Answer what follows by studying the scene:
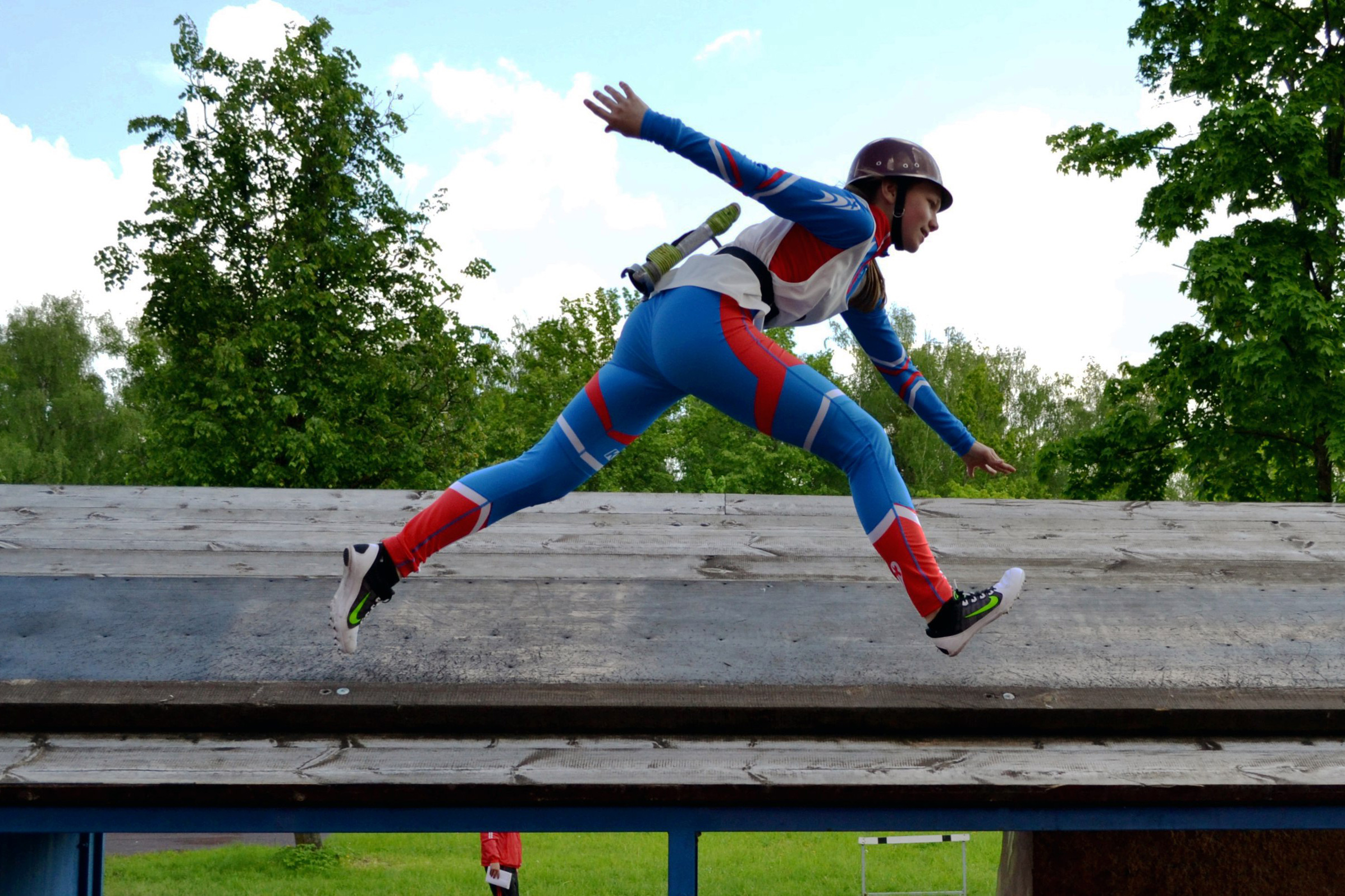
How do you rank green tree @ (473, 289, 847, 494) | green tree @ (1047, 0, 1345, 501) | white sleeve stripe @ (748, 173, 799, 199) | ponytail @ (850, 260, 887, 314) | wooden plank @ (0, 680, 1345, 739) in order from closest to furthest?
wooden plank @ (0, 680, 1345, 739)
white sleeve stripe @ (748, 173, 799, 199)
ponytail @ (850, 260, 887, 314)
green tree @ (1047, 0, 1345, 501)
green tree @ (473, 289, 847, 494)

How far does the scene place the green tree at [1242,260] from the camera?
532 inches

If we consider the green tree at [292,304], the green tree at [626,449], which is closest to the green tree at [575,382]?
the green tree at [626,449]

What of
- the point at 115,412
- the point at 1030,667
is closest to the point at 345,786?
the point at 1030,667

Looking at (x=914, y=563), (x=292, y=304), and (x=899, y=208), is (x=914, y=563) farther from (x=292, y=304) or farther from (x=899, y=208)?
(x=292, y=304)

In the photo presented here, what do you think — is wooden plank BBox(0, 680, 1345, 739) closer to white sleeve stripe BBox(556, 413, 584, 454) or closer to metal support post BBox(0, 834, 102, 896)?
metal support post BBox(0, 834, 102, 896)

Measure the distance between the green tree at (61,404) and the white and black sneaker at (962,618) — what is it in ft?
110

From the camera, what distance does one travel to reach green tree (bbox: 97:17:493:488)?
16531mm

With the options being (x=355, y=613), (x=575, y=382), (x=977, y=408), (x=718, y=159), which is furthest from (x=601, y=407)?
(x=977, y=408)

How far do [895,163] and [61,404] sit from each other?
124 ft

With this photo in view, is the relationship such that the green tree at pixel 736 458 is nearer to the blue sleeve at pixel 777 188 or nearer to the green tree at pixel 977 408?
the green tree at pixel 977 408

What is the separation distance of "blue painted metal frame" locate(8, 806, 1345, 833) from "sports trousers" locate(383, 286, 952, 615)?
691mm

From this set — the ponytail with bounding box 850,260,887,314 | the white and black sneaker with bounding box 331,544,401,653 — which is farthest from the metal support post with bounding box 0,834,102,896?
the ponytail with bounding box 850,260,887,314

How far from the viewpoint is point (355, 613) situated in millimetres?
2834

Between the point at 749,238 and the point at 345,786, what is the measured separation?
1840 millimetres
